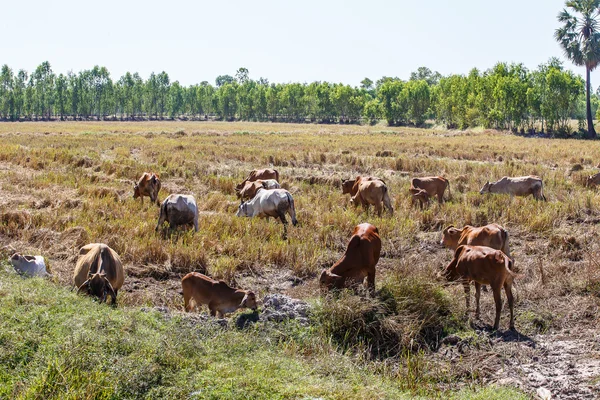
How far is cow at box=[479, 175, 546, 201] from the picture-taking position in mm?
18000

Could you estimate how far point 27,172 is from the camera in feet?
73.4

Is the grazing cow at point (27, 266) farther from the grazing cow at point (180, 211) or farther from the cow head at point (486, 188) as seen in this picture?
the cow head at point (486, 188)

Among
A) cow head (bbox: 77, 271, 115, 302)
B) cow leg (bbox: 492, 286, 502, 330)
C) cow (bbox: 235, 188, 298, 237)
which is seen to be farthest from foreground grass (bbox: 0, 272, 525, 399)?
cow (bbox: 235, 188, 298, 237)

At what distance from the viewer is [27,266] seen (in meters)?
9.20

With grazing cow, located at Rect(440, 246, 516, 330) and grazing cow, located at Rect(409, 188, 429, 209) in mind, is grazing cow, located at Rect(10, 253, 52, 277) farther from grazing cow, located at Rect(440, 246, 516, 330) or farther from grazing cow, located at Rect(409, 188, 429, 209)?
grazing cow, located at Rect(409, 188, 429, 209)

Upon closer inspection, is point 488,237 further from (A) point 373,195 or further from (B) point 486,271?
(A) point 373,195

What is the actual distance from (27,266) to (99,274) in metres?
2.10

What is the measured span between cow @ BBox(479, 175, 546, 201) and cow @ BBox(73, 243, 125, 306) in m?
13.5

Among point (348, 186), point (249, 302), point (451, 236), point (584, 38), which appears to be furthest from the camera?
point (584, 38)

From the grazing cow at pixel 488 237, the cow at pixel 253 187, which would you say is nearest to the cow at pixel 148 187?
the cow at pixel 253 187

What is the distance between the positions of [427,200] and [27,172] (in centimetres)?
1592

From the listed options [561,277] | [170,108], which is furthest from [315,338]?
[170,108]

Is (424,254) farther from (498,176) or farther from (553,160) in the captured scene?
(553,160)

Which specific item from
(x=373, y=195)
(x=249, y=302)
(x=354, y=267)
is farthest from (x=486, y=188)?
(x=249, y=302)
